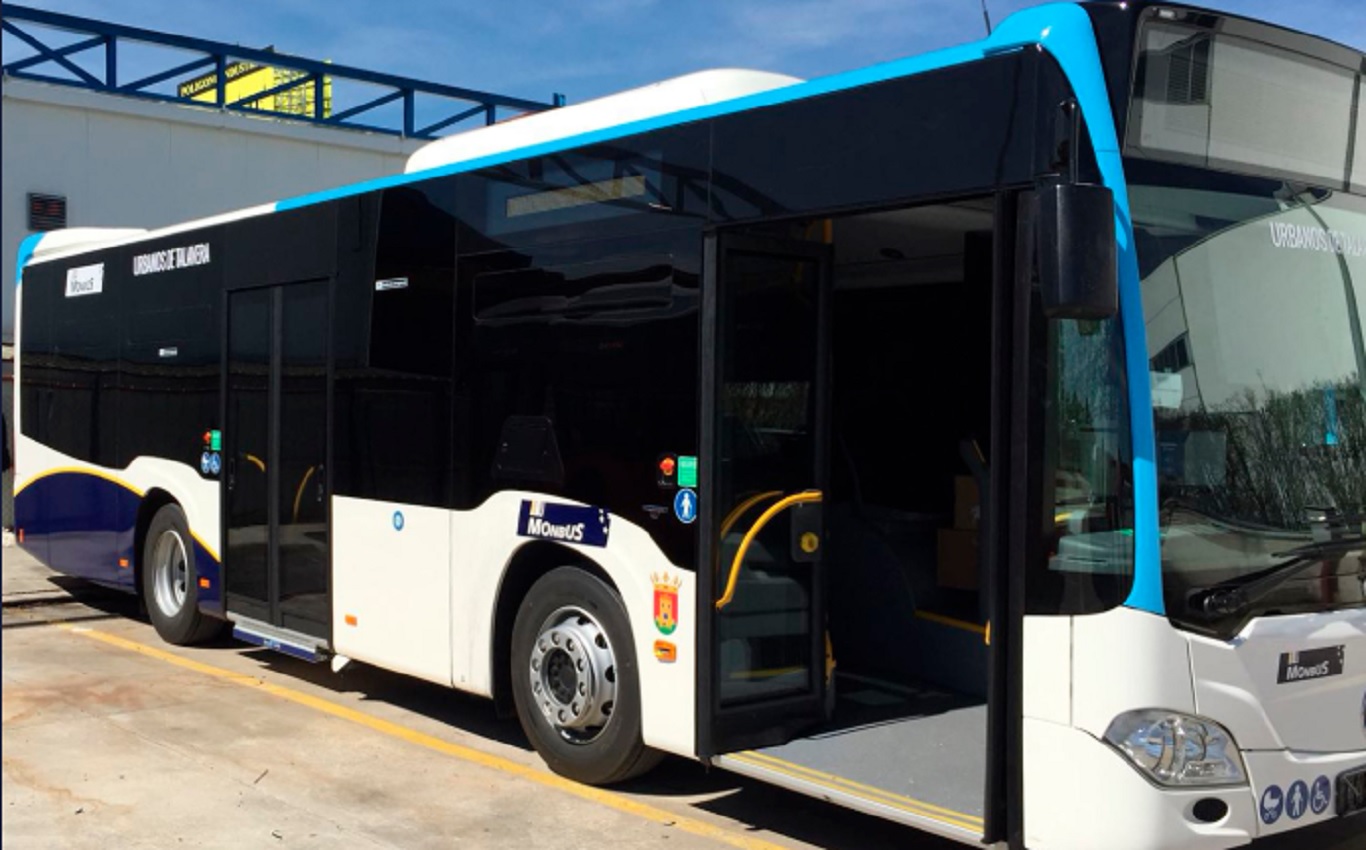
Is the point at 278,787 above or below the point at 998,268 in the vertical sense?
below

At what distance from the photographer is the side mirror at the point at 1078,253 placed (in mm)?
4148

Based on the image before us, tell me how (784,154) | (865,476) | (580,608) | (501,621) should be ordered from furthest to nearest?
(865,476) → (501,621) → (580,608) → (784,154)

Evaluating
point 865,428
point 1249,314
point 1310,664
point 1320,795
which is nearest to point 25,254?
point 865,428

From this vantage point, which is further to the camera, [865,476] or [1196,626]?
[865,476]

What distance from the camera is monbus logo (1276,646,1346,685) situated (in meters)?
4.50

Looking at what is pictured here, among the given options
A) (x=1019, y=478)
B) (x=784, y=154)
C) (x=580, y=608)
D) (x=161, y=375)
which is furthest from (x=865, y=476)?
(x=161, y=375)

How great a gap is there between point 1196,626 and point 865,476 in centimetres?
350

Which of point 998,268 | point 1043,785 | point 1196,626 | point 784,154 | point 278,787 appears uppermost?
point 784,154

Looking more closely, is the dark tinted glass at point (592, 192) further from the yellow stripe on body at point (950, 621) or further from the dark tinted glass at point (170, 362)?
the dark tinted glass at point (170, 362)

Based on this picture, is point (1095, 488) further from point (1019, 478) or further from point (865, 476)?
point (865, 476)

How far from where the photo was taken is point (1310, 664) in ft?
15.0

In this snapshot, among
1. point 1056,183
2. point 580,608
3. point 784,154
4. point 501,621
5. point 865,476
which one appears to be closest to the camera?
point 1056,183

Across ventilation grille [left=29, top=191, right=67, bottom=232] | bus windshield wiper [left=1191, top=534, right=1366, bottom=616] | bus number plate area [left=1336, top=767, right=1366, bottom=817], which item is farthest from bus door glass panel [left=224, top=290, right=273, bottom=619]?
ventilation grille [left=29, top=191, right=67, bottom=232]

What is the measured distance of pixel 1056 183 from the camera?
434 centimetres
